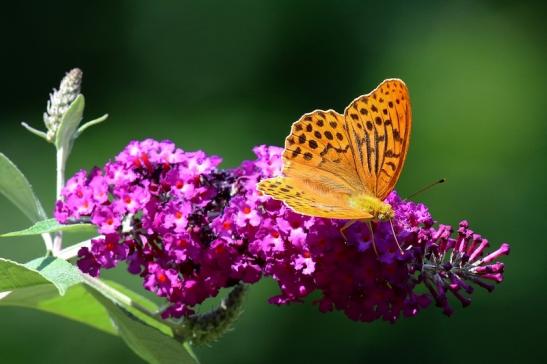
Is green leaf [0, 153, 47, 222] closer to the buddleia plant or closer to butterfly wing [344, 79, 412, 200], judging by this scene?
the buddleia plant

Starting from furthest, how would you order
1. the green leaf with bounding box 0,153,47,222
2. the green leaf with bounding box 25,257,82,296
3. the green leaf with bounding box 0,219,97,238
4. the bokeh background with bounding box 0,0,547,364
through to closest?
the bokeh background with bounding box 0,0,547,364 < the green leaf with bounding box 0,153,47,222 < the green leaf with bounding box 0,219,97,238 < the green leaf with bounding box 25,257,82,296

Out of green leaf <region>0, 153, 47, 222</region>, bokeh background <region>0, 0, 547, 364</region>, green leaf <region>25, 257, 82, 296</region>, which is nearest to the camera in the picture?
green leaf <region>25, 257, 82, 296</region>

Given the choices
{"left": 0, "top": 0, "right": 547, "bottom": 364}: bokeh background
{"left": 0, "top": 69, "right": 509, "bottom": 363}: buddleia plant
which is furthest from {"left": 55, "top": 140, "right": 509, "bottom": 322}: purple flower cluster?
{"left": 0, "top": 0, "right": 547, "bottom": 364}: bokeh background

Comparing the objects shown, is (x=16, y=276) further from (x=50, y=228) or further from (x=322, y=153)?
(x=322, y=153)

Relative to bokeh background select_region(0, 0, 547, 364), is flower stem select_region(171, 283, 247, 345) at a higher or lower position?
lower

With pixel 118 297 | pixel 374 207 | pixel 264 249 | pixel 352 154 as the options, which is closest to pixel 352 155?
pixel 352 154

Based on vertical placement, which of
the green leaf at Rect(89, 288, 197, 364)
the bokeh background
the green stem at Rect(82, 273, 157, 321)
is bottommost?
the green leaf at Rect(89, 288, 197, 364)

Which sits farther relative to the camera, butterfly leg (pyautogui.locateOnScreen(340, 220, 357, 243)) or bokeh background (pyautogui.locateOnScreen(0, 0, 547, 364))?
bokeh background (pyautogui.locateOnScreen(0, 0, 547, 364))
